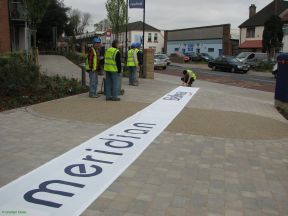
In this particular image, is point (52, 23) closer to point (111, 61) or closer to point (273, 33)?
point (273, 33)

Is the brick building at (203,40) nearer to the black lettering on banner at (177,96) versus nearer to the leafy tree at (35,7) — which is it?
the leafy tree at (35,7)

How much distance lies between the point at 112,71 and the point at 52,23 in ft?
152

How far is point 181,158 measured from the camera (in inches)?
230

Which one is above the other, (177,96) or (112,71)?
(112,71)

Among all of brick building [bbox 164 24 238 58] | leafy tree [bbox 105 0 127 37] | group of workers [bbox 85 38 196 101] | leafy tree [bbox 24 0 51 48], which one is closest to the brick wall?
leafy tree [bbox 105 0 127 37]

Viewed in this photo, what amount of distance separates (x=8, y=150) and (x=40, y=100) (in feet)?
16.3

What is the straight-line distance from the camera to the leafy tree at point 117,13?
3087 centimetres

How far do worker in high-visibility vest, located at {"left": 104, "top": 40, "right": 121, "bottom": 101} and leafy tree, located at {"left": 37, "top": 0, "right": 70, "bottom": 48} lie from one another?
44.2 meters

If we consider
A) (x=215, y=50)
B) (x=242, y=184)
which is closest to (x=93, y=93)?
(x=242, y=184)

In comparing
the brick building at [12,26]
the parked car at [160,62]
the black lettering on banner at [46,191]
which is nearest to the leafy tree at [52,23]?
Result: the brick building at [12,26]

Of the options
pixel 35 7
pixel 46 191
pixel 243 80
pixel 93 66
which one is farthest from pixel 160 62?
pixel 46 191

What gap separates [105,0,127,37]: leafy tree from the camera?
101 feet

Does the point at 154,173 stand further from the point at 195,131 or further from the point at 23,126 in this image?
the point at 23,126

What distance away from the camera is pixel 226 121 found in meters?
8.91
